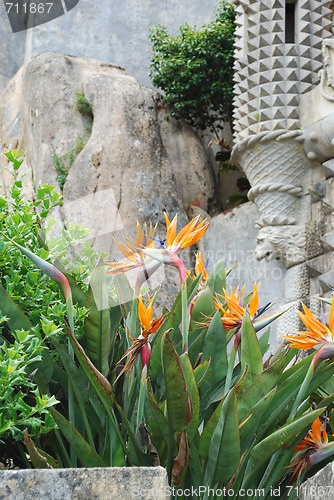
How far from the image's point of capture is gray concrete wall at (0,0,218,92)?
11703mm

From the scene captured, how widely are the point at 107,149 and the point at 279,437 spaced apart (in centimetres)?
748

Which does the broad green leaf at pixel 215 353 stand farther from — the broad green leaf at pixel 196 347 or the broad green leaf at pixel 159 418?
the broad green leaf at pixel 159 418

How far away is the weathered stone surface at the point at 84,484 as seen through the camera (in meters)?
2.10

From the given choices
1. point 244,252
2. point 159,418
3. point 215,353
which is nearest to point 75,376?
point 159,418

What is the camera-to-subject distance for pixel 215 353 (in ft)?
11.4

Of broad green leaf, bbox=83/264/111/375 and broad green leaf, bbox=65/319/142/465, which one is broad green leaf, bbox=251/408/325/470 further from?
broad green leaf, bbox=83/264/111/375

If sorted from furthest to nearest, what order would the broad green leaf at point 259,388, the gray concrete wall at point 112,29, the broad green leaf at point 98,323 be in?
the gray concrete wall at point 112,29, the broad green leaf at point 98,323, the broad green leaf at point 259,388

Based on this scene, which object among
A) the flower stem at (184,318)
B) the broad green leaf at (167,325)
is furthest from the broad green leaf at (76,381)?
the flower stem at (184,318)

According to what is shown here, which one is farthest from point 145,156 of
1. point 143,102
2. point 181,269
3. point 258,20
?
point 181,269

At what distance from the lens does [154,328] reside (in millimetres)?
3164

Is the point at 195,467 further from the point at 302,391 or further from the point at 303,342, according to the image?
the point at 303,342

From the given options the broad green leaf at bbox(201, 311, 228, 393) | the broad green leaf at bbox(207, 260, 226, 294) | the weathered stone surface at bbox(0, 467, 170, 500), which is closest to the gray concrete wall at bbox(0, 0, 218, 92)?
the broad green leaf at bbox(207, 260, 226, 294)

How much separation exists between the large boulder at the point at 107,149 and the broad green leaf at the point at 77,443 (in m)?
6.49

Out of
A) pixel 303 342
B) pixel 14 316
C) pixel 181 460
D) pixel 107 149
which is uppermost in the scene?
pixel 14 316
